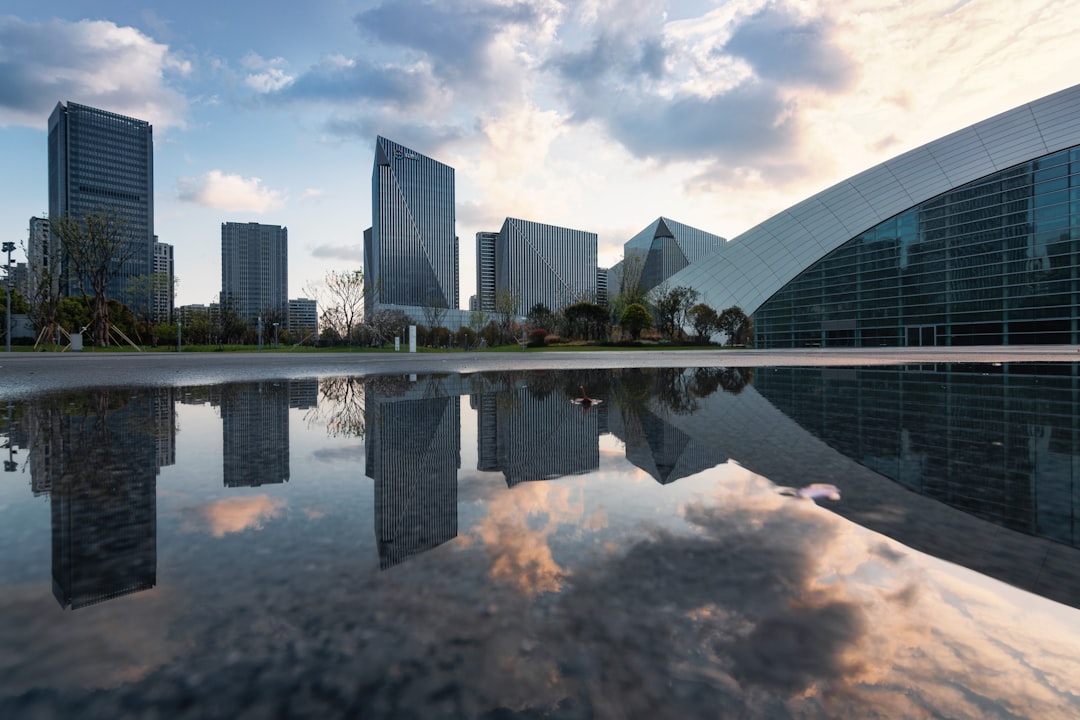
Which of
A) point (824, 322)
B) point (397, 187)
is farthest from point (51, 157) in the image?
point (824, 322)

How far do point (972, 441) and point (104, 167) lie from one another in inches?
8767

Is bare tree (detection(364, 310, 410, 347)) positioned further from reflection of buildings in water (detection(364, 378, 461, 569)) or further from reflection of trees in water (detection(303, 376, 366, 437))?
reflection of buildings in water (detection(364, 378, 461, 569))

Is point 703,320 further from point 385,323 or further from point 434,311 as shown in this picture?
point 434,311

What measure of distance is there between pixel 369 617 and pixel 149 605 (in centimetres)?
92

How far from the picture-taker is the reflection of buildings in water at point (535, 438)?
15.4 ft

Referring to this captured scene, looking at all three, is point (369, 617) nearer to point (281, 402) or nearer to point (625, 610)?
point (625, 610)

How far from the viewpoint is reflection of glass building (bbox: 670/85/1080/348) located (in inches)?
1939

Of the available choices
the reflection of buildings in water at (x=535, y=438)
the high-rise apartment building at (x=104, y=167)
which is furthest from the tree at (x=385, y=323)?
the high-rise apartment building at (x=104, y=167)

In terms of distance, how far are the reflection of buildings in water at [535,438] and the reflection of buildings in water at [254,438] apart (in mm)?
1789

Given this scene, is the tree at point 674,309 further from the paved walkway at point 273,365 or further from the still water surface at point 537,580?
the still water surface at point 537,580

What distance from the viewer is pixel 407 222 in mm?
179000

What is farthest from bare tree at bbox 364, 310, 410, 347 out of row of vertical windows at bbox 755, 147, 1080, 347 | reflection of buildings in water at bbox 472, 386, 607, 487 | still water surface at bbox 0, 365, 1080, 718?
still water surface at bbox 0, 365, 1080, 718

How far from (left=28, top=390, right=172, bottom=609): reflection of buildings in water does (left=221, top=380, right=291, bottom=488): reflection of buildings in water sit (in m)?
0.58

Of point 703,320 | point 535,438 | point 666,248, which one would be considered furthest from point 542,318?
point 535,438
